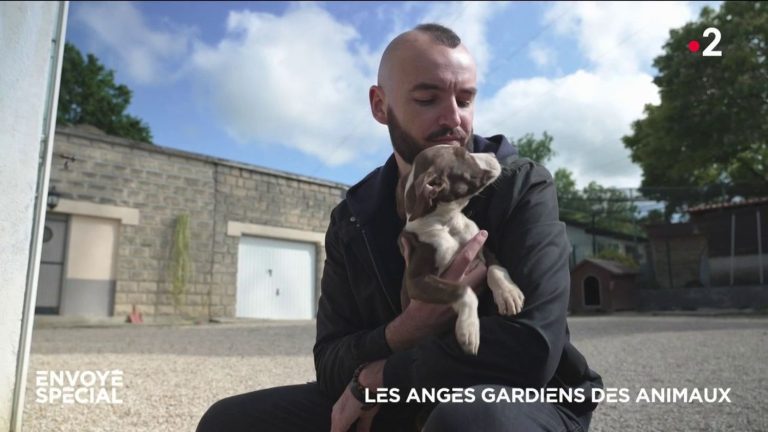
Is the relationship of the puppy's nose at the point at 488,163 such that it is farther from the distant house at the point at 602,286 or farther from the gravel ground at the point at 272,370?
the distant house at the point at 602,286

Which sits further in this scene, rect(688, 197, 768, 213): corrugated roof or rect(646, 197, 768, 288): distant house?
rect(688, 197, 768, 213): corrugated roof

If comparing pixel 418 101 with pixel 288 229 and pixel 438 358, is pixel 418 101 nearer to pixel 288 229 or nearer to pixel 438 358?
pixel 438 358

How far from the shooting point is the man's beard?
175 cm

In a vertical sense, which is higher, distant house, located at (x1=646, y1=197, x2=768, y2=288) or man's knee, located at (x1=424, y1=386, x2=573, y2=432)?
distant house, located at (x1=646, y1=197, x2=768, y2=288)

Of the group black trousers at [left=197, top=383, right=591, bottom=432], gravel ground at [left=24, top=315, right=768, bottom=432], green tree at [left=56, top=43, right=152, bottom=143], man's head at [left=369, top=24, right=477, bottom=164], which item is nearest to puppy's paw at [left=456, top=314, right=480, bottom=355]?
black trousers at [left=197, top=383, right=591, bottom=432]

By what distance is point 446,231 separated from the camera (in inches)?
61.9

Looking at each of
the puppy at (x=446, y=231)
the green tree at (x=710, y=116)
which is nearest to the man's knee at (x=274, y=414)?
the puppy at (x=446, y=231)

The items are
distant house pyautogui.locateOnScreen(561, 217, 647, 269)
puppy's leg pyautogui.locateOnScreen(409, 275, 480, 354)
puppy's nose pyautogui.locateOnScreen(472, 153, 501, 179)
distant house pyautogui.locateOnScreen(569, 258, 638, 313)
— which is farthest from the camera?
distant house pyautogui.locateOnScreen(561, 217, 647, 269)

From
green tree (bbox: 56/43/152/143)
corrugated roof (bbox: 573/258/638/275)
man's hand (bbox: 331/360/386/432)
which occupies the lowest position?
man's hand (bbox: 331/360/386/432)

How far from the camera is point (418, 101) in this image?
176cm

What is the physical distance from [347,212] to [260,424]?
0.94m

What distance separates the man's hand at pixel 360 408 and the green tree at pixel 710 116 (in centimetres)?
361

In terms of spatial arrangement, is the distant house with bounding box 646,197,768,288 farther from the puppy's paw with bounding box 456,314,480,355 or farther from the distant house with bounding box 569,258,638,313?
the puppy's paw with bounding box 456,314,480,355

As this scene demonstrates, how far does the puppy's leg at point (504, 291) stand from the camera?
5.04 ft
